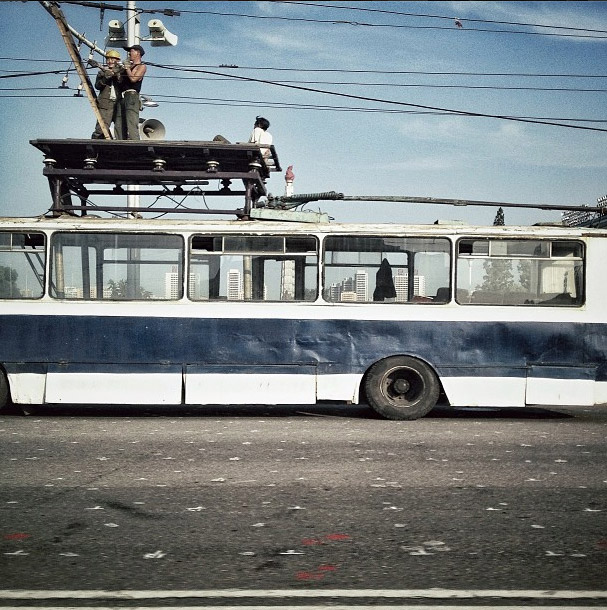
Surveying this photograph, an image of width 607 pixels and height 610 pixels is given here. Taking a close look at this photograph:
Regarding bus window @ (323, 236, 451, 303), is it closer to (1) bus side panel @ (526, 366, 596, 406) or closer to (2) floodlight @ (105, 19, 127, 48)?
(1) bus side panel @ (526, 366, 596, 406)

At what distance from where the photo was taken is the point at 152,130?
41.0ft

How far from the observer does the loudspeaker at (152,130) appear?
12.4 meters

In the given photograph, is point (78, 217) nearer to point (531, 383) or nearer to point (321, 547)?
point (531, 383)

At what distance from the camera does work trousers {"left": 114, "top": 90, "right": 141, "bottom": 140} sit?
12.5m

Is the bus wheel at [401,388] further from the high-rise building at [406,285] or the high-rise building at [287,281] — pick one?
the high-rise building at [287,281]

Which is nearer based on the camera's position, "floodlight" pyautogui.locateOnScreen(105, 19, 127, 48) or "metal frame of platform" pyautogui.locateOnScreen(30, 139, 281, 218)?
"metal frame of platform" pyautogui.locateOnScreen(30, 139, 281, 218)

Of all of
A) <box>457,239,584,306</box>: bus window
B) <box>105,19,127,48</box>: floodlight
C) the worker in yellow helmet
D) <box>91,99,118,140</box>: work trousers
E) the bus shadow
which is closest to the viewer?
<box>457,239,584,306</box>: bus window

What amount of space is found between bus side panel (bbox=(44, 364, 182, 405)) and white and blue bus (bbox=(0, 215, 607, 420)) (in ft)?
0.07

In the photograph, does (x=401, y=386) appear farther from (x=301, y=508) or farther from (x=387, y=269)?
(x=301, y=508)

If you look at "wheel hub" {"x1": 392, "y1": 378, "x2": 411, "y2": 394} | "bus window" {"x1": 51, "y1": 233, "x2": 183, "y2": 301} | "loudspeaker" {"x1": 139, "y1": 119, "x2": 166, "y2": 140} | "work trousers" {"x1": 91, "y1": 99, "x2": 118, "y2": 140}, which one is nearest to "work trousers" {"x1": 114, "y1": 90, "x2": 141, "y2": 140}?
"loudspeaker" {"x1": 139, "y1": 119, "x2": 166, "y2": 140}

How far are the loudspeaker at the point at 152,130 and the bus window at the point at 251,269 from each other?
6.93ft

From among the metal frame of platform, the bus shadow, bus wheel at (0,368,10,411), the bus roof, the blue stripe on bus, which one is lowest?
the bus shadow

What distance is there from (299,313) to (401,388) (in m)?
1.89

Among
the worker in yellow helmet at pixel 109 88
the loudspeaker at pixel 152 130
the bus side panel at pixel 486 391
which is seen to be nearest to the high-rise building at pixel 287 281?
the bus side panel at pixel 486 391
